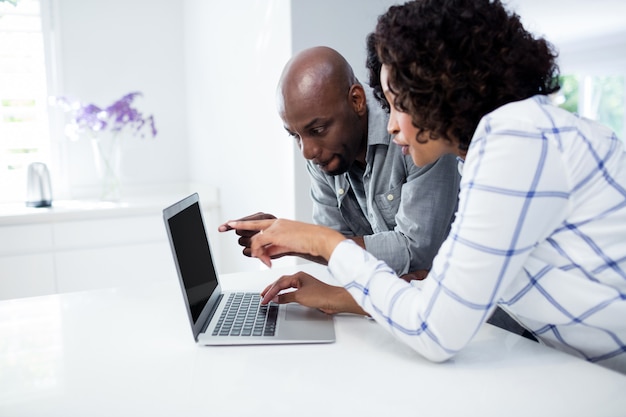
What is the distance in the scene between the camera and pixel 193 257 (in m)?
1.06

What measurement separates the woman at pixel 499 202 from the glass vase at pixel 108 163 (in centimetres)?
234

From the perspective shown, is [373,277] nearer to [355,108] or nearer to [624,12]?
[355,108]

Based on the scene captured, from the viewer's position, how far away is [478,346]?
36.0 inches

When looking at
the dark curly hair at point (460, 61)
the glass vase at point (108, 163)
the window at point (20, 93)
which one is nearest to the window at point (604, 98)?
the glass vase at point (108, 163)

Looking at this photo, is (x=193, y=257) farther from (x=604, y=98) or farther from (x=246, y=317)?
(x=604, y=98)

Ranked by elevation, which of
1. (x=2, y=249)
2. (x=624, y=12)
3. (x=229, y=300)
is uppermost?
(x=624, y=12)

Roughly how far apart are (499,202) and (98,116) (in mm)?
2645

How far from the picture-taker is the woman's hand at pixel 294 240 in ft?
3.09

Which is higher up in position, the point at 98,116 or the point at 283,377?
the point at 98,116

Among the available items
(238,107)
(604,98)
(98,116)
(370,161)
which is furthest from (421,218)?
(604,98)

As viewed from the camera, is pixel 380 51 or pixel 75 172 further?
pixel 75 172

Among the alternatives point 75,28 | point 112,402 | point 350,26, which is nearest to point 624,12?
point 350,26

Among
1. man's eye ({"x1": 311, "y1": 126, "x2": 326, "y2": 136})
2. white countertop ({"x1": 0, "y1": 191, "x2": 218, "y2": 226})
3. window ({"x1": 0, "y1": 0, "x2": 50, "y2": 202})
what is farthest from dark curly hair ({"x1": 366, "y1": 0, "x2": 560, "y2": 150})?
window ({"x1": 0, "y1": 0, "x2": 50, "y2": 202})

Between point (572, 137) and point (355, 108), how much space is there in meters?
0.71
